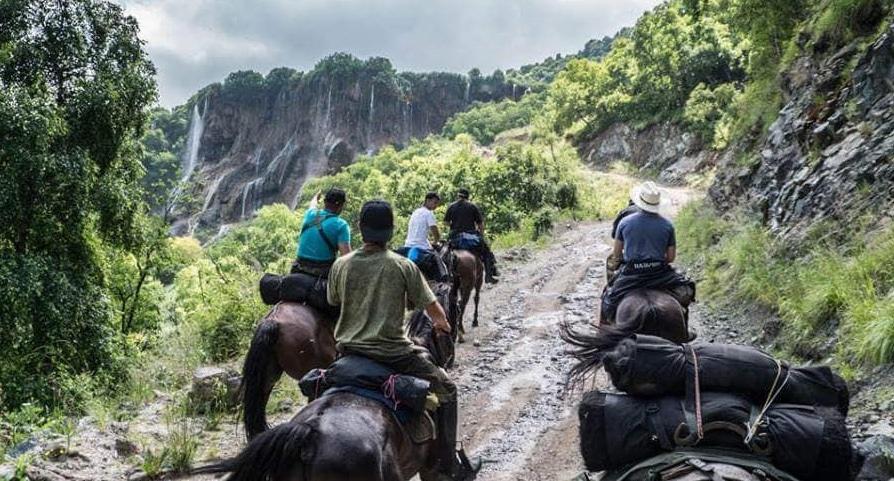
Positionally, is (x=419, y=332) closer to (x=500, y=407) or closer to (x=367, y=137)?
(x=500, y=407)

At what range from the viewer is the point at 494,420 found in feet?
21.7

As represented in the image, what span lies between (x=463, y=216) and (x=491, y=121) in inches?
2466

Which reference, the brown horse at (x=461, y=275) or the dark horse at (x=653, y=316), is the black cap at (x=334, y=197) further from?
the brown horse at (x=461, y=275)

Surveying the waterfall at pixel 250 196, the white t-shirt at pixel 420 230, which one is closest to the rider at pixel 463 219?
the white t-shirt at pixel 420 230

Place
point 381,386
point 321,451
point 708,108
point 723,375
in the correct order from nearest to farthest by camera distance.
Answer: point 723,375, point 321,451, point 381,386, point 708,108

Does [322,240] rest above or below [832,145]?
below

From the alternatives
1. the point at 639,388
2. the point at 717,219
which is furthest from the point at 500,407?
the point at 717,219

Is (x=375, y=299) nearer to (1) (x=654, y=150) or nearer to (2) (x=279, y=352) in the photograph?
(2) (x=279, y=352)

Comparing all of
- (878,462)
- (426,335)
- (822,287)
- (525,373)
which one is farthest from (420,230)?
(878,462)

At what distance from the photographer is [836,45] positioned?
10.7m

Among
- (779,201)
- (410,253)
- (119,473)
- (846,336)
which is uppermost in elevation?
(779,201)

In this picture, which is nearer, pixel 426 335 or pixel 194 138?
pixel 426 335

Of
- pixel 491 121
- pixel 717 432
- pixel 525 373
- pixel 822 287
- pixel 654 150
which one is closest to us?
pixel 717 432

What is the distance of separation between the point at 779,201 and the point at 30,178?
12004 millimetres
